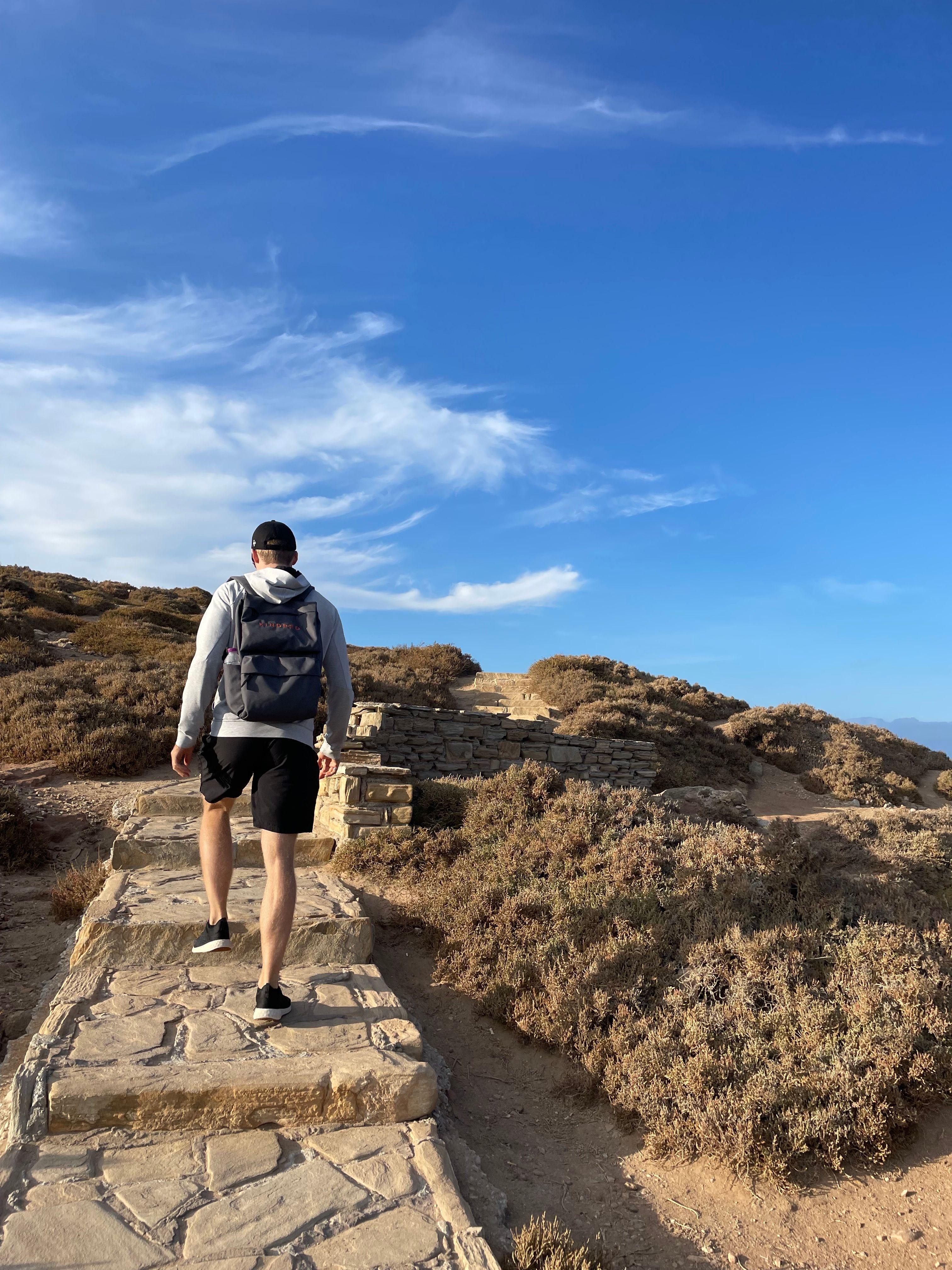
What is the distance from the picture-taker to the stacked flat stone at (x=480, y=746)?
10953mm

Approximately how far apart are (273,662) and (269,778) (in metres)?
0.48

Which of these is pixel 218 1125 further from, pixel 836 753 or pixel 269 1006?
pixel 836 753

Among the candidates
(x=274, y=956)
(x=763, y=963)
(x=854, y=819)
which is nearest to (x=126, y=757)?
(x=274, y=956)

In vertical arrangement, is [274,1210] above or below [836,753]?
below

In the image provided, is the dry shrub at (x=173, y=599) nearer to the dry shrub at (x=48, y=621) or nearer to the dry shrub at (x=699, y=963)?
the dry shrub at (x=48, y=621)

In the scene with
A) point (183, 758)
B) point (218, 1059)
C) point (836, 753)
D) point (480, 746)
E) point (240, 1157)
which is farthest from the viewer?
point (836, 753)

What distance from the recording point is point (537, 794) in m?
6.54

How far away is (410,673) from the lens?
61.5 ft

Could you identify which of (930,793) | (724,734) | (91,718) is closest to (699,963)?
(91,718)

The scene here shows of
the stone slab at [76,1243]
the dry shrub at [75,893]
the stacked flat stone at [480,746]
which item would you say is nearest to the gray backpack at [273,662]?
the stone slab at [76,1243]

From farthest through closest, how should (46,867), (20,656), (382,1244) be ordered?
(20,656)
(46,867)
(382,1244)

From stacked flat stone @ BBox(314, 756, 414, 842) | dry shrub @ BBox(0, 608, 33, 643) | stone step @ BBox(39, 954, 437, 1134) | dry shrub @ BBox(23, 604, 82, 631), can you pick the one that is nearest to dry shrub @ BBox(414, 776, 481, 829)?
stacked flat stone @ BBox(314, 756, 414, 842)

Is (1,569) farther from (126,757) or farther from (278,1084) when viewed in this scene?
(278,1084)

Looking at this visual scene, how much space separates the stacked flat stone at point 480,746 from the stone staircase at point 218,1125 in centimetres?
603
